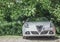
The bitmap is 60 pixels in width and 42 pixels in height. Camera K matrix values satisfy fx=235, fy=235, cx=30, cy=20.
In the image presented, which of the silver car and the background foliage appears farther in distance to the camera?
the background foliage

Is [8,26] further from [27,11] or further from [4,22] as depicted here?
[27,11]

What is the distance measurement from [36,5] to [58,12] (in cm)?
178

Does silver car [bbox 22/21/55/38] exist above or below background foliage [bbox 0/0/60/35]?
below

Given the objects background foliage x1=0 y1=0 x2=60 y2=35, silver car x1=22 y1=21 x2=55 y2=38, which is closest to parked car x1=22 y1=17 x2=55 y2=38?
silver car x1=22 y1=21 x2=55 y2=38

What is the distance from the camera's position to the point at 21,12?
16047 mm

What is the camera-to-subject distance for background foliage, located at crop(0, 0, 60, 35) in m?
15.7

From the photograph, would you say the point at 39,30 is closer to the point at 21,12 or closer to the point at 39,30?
the point at 39,30

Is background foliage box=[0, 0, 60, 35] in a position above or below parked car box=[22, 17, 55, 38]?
above

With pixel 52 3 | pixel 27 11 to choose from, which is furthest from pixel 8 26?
pixel 52 3

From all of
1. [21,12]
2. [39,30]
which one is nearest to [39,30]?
[39,30]

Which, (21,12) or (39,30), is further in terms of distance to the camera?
(21,12)

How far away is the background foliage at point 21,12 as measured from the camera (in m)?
15.7

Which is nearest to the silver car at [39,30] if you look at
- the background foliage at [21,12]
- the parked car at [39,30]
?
the parked car at [39,30]

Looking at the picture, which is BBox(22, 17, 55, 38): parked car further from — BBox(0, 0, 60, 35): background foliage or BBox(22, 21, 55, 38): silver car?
BBox(0, 0, 60, 35): background foliage
